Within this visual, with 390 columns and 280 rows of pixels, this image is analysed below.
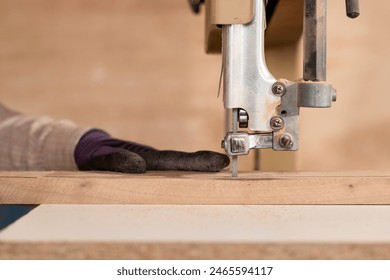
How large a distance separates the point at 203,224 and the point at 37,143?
0.68 m

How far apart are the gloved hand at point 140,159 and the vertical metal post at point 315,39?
22 cm

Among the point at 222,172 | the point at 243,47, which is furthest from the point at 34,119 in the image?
the point at 243,47

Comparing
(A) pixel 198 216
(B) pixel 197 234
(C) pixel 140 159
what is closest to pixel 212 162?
(C) pixel 140 159

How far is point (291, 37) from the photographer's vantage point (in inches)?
62.2

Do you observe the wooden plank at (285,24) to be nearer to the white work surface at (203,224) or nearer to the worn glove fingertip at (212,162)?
the worn glove fingertip at (212,162)

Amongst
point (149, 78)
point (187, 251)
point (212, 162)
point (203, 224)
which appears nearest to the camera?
point (187, 251)

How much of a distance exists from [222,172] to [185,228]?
36 centimetres

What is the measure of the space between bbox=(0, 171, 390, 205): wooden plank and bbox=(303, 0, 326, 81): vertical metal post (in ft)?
0.53

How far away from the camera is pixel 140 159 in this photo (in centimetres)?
112

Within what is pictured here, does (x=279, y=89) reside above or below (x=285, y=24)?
below

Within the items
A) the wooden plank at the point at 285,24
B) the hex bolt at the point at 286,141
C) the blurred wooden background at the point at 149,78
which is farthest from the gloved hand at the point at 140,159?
the blurred wooden background at the point at 149,78

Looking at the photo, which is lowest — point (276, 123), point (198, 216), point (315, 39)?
point (198, 216)

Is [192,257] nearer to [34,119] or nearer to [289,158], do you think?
[34,119]

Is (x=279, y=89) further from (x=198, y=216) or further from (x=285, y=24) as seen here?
(x=285, y=24)
